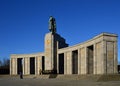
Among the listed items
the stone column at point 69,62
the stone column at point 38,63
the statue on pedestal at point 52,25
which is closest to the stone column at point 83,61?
the stone column at point 69,62

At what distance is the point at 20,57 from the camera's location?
7069cm

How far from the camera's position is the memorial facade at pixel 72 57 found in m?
37.6

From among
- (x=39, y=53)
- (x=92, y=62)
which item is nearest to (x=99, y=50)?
(x=92, y=62)

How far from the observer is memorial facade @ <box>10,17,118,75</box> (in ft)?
123

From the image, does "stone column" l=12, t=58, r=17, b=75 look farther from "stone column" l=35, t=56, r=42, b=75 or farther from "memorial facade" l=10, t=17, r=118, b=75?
"stone column" l=35, t=56, r=42, b=75

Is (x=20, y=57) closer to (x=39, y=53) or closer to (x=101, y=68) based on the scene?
(x=39, y=53)

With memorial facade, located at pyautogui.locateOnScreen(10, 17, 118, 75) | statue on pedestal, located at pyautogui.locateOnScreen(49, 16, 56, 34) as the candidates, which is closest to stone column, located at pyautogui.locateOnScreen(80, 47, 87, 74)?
memorial facade, located at pyautogui.locateOnScreen(10, 17, 118, 75)

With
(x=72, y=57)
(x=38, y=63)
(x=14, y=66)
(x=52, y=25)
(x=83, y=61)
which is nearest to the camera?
(x=83, y=61)

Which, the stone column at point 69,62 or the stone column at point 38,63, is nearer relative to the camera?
the stone column at point 69,62

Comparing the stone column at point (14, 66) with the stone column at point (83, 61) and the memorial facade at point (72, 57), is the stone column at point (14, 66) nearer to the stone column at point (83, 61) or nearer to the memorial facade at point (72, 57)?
the memorial facade at point (72, 57)

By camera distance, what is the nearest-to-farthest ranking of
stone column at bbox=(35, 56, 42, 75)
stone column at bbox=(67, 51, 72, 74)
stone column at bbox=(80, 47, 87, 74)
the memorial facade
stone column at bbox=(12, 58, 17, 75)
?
the memorial facade < stone column at bbox=(80, 47, 87, 74) < stone column at bbox=(67, 51, 72, 74) < stone column at bbox=(35, 56, 42, 75) < stone column at bbox=(12, 58, 17, 75)

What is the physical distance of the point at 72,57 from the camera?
5191cm

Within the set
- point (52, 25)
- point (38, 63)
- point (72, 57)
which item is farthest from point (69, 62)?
point (38, 63)

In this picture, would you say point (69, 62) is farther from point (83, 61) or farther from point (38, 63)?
point (38, 63)
